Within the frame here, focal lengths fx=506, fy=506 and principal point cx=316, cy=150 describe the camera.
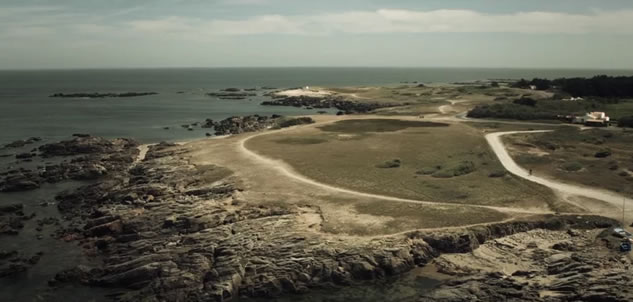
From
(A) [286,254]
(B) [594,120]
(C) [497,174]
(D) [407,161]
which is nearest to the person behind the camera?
(A) [286,254]

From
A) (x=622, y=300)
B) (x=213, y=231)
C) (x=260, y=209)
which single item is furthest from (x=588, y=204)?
(x=213, y=231)

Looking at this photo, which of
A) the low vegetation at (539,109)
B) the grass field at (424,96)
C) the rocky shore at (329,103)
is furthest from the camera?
the rocky shore at (329,103)

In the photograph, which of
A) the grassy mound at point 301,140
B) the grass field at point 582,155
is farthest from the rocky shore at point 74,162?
the grass field at point 582,155

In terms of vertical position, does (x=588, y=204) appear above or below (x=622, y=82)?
below

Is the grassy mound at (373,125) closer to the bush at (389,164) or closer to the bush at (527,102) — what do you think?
the bush at (389,164)

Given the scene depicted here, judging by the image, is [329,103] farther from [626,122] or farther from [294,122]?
[626,122]

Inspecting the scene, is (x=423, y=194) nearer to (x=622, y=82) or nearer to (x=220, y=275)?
(x=220, y=275)

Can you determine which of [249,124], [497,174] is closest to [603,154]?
[497,174]
